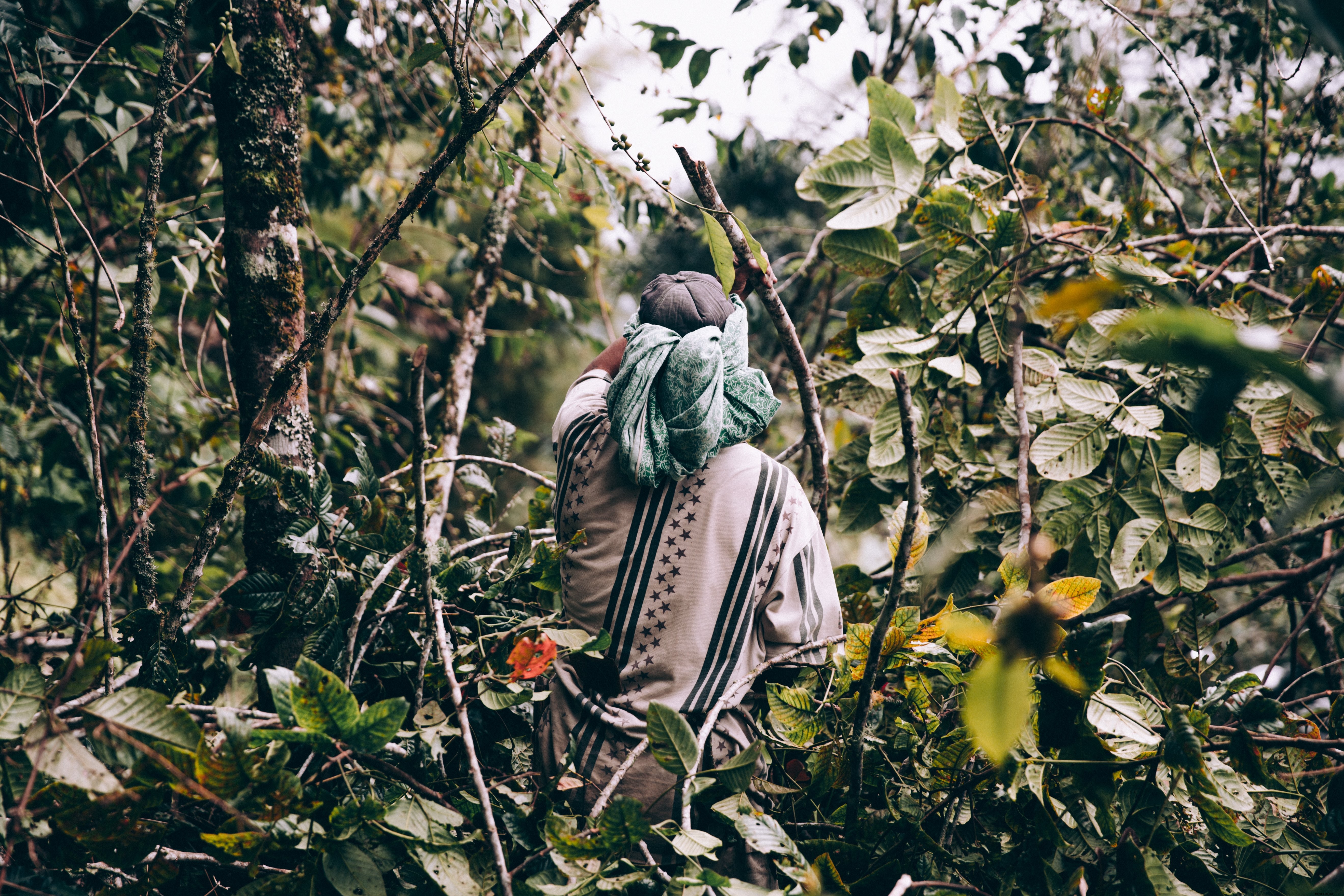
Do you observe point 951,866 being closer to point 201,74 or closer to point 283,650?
point 283,650

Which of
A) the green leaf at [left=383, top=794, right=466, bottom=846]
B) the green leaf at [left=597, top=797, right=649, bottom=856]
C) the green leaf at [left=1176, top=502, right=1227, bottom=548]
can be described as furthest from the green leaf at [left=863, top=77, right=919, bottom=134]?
the green leaf at [left=383, top=794, right=466, bottom=846]

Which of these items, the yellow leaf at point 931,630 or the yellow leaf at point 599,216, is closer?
the yellow leaf at point 931,630

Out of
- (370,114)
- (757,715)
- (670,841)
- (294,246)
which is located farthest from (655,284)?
(370,114)

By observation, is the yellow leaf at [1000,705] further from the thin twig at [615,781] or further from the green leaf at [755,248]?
the green leaf at [755,248]

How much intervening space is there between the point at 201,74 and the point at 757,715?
162 centimetres

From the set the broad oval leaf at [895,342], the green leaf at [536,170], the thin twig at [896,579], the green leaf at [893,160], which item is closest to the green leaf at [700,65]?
the green leaf at [893,160]

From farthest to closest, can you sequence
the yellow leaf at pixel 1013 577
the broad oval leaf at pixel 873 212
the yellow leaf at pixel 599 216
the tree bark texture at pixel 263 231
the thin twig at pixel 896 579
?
the yellow leaf at pixel 599 216 → the broad oval leaf at pixel 873 212 → the tree bark texture at pixel 263 231 → the yellow leaf at pixel 1013 577 → the thin twig at pixel 896 579

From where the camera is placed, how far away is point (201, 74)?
1408mm

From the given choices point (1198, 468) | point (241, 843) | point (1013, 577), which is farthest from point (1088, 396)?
point (241, 843)

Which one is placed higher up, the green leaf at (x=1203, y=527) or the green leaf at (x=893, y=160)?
the green leaf at (x=893, y=160)

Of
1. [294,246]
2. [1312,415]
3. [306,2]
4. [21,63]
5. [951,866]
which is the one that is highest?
[306,2]

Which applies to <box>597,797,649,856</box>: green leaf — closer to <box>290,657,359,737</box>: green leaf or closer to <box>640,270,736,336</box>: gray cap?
<box>290,657,359,737</box>: green leaf

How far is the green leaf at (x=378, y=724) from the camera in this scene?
97 centimetres

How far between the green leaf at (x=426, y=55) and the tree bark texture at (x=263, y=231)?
310 mm
